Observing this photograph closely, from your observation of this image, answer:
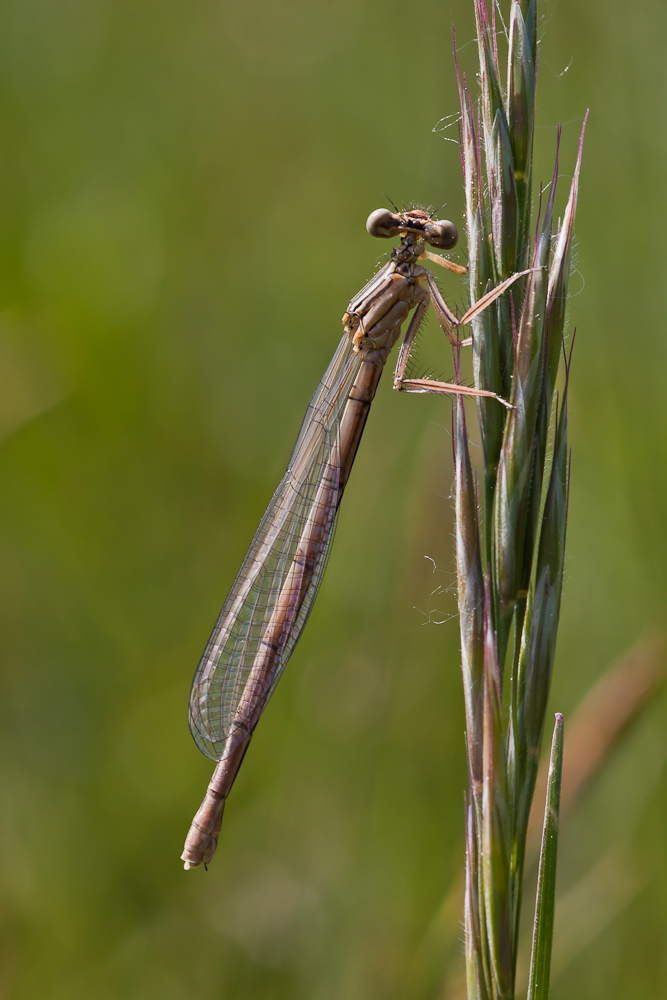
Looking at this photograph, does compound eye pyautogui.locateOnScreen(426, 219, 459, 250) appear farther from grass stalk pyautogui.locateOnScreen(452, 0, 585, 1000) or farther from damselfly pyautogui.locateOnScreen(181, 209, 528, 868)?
grass stalk pyautogui.locateOnScreen(452, 0, 585, 1000)

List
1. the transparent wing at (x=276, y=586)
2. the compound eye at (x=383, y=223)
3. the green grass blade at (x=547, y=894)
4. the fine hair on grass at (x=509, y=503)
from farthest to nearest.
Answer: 1. the compound eye at (x=383, y=223)
2. the transparent wing at (x=276, y=586)
3. the fine hair on grass at (x=509, y=503)
4. the green grass blade at (x=547, y=894)

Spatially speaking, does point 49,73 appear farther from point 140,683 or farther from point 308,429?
point 140,683

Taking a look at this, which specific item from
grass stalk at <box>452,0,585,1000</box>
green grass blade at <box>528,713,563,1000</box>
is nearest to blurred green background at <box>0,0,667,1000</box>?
grass stalk at <box>452,0,585,1000</box>

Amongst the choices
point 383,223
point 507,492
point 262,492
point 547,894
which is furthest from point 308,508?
point 547,894

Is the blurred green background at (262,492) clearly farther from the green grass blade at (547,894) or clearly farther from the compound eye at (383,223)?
the green grass blade at (547,894)

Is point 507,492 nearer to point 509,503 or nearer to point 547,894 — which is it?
point 509,503

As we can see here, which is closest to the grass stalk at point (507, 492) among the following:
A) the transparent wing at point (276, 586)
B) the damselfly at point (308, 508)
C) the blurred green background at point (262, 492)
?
the blurred green background at point (262, 492)
